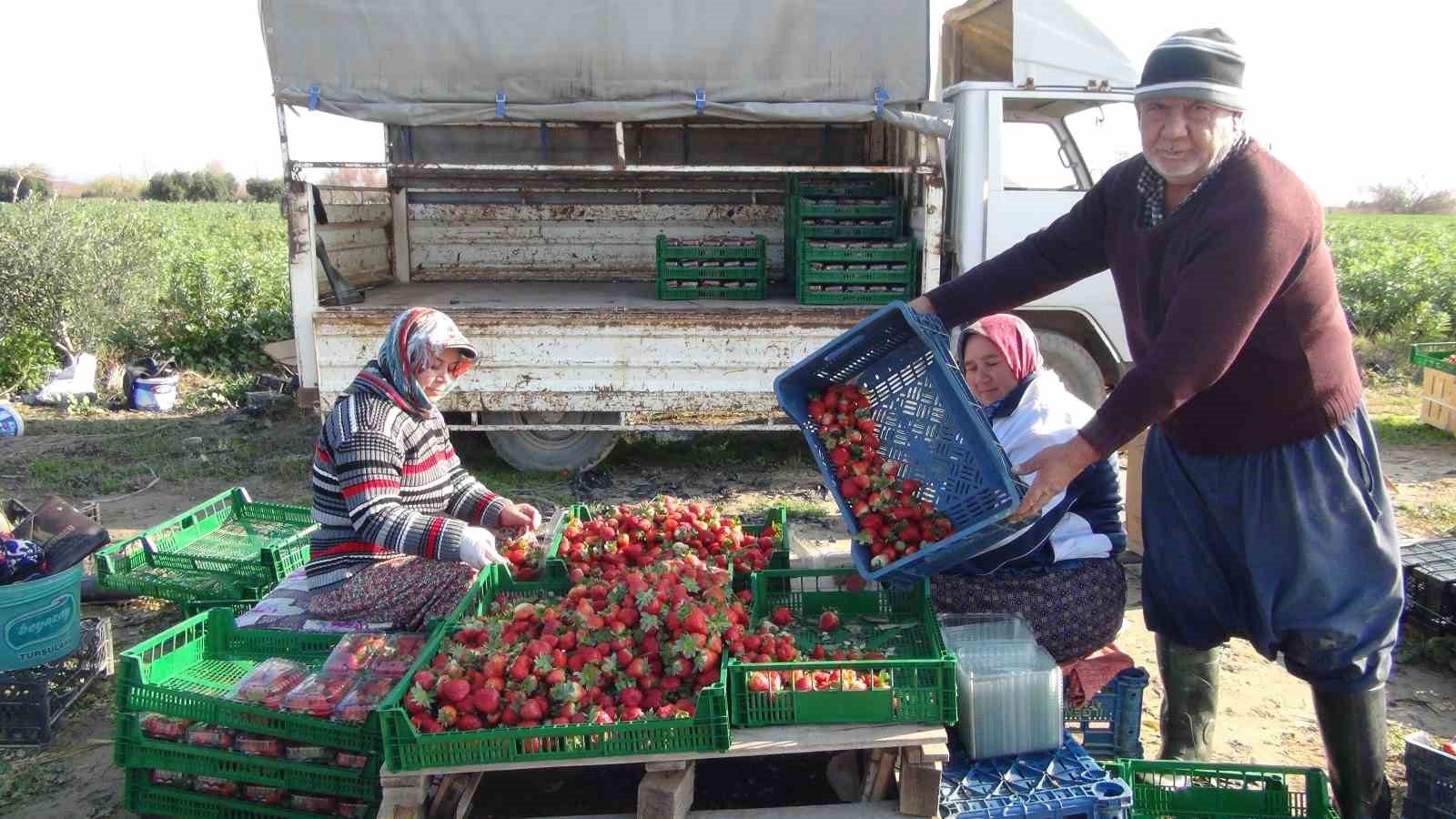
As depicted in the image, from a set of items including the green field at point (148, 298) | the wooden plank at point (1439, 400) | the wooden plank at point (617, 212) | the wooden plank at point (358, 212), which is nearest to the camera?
the wooden plank at point (358, 212)

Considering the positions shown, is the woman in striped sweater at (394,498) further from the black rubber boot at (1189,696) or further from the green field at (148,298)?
the green field at (148,298)

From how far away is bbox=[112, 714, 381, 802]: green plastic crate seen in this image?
2693mm

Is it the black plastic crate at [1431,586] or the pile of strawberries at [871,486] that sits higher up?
the pile of strawberries at [871,486]

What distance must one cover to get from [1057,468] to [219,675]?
2463 millimetres

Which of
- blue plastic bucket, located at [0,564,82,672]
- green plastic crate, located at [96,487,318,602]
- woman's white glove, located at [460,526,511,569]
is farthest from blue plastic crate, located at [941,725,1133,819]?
blue plastic bucket, located at [0,564,82,672]

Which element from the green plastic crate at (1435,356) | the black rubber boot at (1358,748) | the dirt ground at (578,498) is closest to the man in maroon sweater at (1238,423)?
the black rubber boot at (1358,748)

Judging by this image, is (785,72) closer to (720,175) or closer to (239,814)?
(720,175)

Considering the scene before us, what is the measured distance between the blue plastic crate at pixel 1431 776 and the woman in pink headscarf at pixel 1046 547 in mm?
800

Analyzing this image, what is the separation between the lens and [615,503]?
620 cm

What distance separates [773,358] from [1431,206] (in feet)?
170

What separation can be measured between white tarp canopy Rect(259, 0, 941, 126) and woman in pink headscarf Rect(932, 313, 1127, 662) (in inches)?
128

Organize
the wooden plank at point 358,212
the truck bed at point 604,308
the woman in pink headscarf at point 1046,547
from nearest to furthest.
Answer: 1. the woman in pink headscarf at point 1046,547
2. the truck bed at point 604,308
3. the wooden plank at point 358,212

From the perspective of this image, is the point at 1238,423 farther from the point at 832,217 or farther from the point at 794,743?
the point at 832,217

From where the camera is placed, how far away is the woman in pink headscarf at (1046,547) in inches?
120
